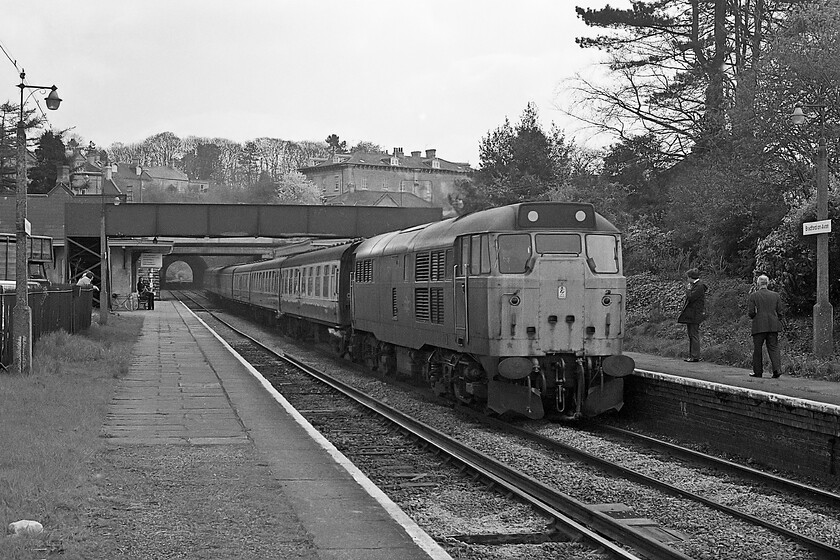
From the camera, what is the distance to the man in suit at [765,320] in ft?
47.6

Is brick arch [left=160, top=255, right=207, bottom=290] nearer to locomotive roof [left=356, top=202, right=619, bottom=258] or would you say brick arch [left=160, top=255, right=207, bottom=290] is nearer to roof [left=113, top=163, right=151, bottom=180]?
roof [left=113, top=163, right=151, bottom=180]

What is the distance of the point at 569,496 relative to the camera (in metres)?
8.86

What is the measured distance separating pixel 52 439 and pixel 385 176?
120 meters

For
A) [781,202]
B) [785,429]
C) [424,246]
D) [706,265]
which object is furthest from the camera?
[706,265]

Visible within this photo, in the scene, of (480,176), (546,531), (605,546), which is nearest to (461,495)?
(546,531)

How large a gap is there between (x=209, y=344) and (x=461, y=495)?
68.9 ft

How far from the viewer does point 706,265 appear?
25.2 m

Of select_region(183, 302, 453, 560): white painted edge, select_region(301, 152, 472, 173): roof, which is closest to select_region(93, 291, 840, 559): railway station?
select_region(183, 302, 453, 560): white painted edge

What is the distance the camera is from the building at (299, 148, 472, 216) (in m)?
120

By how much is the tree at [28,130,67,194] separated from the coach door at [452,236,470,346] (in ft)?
201

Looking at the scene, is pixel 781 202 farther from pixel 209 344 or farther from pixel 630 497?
pixel 209 344

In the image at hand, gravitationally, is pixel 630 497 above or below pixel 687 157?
below

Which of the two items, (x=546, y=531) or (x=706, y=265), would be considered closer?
(x=546, y=531)

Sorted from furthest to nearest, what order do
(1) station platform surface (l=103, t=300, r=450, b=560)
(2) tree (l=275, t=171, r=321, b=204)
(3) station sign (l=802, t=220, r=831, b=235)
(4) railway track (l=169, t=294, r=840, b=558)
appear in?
1. (2) tree (l=275, t=171, r=321, b=204)
2. (3) station sign (l=802, t=220, r=831, b=235)
3. (4) railway track (l=169, t=294, r=840, b=558)
4. (1) station platform surface (l=103, t=300, r=450, b=560)
